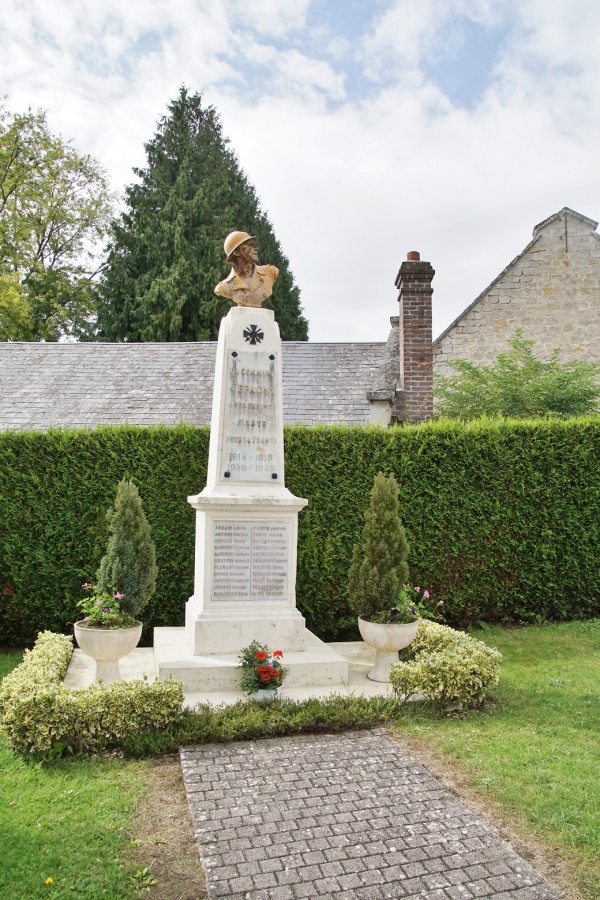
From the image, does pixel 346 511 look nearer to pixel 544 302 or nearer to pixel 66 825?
pixel 66 825

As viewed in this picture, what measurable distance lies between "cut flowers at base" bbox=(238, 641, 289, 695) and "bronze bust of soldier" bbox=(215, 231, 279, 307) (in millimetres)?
3614

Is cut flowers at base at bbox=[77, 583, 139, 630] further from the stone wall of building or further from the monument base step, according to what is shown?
the stone wall of building

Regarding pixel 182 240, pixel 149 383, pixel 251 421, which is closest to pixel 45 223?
pixel 182 240

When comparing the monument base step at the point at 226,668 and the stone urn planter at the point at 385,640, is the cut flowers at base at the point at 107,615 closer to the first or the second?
the monument base step at the point at 226,668

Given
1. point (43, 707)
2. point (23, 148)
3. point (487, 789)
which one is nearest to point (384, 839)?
point (487, 789)

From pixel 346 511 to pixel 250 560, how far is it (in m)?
2.63

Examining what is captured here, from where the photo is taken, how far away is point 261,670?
18.2 feet

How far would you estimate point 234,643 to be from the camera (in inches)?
245

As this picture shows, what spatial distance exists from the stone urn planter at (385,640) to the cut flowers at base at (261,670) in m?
0.96

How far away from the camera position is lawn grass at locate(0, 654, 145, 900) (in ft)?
9.95

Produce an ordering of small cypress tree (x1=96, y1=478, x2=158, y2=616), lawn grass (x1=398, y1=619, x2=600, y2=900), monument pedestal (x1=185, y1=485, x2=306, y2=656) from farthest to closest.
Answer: monument pedestal (x1=185, y1=485, x2=306, y2=656) → small cypress tree (x1=96, y1=478, x2=158, y2=616) → lawn grass (x1=398, y1=619, x2=600, y2=900)

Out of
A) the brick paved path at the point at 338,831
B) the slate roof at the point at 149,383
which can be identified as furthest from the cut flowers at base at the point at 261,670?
the slate roof at the point at 149,383

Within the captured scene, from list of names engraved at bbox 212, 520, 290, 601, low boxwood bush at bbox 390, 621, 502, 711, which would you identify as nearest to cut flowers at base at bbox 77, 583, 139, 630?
list of names engraved at bbox 212, 520, 290, 601

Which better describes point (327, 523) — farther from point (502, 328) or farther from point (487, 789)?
point (502, 328)
